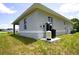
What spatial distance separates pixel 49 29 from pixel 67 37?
0.32 meters

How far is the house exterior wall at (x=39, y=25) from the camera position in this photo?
3.24 m

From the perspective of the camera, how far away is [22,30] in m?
3.38

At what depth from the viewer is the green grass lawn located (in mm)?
3121

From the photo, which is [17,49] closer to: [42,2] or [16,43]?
[16,43]

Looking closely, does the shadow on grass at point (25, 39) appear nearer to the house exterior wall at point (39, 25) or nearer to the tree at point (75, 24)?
the house exterior wall at point (39, 25)

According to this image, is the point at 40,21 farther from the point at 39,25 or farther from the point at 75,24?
the point at 75,24

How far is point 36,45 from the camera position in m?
3.17

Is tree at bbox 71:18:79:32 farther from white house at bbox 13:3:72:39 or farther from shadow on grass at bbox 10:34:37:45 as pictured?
shadow on grass at bbox 10:34:37:45

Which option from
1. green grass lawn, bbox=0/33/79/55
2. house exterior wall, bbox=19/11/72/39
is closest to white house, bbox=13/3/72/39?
house exterior wall, bbox=19/11/72/39

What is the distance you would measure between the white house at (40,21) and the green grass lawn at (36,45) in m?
0.11

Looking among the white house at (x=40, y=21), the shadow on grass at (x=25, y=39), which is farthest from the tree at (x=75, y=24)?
the shadow on grass at (x=25, y=39)

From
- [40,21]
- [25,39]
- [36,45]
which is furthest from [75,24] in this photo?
[25,39]

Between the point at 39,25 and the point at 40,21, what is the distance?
0.07 m
